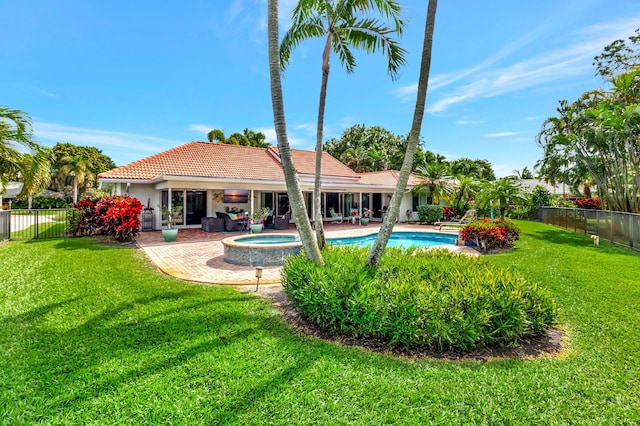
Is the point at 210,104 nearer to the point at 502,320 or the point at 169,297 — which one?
the point at 169,297

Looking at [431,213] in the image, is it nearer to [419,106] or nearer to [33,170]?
[419,106]

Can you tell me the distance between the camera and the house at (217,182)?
56.2ft

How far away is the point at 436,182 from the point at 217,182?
56.3ft

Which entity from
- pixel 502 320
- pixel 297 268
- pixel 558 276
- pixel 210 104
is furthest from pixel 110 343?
pixel 210 104

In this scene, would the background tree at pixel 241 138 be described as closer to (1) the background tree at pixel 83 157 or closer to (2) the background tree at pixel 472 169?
(1) the background tree at pixel 83 157

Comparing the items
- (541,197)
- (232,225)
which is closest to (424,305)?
(232,225)

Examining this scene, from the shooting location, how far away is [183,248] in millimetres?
12766

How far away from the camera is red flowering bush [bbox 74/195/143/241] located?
1333 cm

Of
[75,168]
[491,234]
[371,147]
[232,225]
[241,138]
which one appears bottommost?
[232,225]

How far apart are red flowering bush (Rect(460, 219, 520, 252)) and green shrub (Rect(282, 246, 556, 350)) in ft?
27.5

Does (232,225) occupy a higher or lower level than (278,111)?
lower

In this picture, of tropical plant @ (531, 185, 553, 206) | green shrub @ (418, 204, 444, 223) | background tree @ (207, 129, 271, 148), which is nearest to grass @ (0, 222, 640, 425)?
green shrub @ (418, 204, 444, 223)

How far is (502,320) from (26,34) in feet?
64.1

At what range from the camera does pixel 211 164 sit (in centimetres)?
2047
